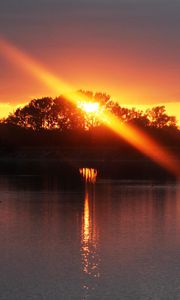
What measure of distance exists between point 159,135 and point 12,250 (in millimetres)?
126177

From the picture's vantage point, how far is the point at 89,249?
23.9m

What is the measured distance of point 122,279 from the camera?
760 inches

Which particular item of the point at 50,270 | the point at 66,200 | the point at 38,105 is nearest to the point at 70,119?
the point at 38,105

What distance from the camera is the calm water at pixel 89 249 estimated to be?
18.2m

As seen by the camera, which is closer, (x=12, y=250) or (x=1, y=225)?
(x=12, y=250)

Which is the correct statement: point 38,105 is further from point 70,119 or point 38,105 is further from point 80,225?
point 80,225

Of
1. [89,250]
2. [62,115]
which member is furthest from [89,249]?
[62,115]

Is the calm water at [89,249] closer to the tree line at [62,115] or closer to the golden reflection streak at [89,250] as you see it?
the golden reflection streak at [89,250]

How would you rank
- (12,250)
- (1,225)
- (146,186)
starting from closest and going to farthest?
(12,250)
(1,225)
(146,186)

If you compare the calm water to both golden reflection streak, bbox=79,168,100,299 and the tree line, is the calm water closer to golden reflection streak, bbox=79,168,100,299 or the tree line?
golden reflection streak, bbox=79,168,100,299

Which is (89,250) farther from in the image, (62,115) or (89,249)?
(62,115)

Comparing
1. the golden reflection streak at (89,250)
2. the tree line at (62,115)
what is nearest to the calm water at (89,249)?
the golden reflection streak at (89,250)

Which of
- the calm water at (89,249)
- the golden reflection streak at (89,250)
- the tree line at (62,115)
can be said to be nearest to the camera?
the calm water at (89,249)

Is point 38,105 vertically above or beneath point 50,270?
above
